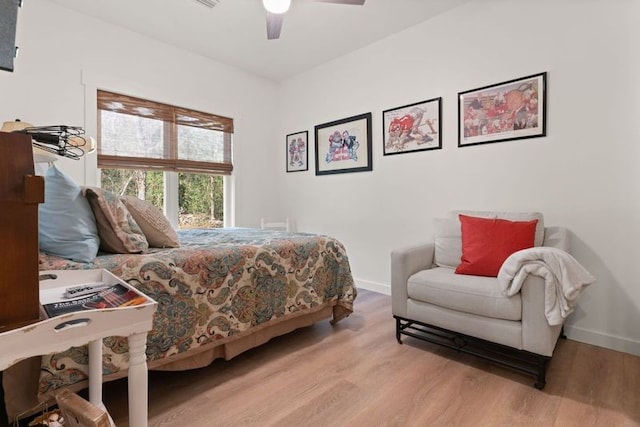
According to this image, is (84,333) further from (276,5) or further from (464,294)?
Answer: (276,5)

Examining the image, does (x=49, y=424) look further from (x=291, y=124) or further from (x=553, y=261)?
(x=291, y=124)

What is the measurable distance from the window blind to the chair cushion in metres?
2.80

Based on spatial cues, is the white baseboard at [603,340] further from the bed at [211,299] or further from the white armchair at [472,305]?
the bed at [211,299]

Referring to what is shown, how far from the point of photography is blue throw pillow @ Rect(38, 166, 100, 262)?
1462 millimetres

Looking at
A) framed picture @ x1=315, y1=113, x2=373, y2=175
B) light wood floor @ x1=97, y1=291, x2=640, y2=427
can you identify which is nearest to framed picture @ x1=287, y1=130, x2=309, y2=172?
framed picture @ x1=315, y1=113, x2=373, y2=175

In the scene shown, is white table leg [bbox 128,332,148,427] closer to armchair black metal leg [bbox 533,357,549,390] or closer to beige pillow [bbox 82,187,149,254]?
beige pillow [bbox 82,187,149,254]

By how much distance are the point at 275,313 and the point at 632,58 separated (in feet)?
9.28

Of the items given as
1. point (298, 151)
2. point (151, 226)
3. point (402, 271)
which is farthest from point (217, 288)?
point (298, 151)

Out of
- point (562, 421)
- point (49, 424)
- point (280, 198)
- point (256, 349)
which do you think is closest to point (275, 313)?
point (256, 349)

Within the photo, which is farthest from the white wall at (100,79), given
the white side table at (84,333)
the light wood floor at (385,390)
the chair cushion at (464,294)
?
the chair cushion at (464,294)

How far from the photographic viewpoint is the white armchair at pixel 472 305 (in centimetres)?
168

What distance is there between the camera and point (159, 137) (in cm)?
343

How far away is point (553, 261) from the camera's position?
5.46 feet

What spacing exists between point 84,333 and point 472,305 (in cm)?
185
